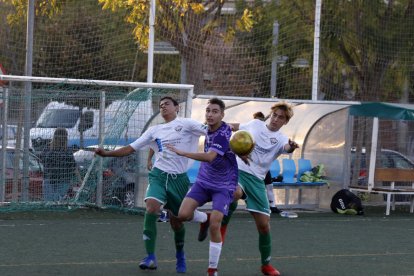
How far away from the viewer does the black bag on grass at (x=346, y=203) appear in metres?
19.7

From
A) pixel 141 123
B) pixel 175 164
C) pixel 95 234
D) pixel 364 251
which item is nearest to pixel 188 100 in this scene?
pixel 141 123

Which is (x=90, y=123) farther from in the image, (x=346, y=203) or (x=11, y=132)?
(x=346, y=203)

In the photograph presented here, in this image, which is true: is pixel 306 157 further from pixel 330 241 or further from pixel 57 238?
pixel 57 238

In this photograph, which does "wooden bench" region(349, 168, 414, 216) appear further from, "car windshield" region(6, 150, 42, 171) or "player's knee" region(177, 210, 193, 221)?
"player's knee" region(177, 210, 193, 221)

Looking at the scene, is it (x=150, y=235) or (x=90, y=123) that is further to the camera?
(x=90, y=123)

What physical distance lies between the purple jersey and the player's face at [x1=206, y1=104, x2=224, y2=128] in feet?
0.38

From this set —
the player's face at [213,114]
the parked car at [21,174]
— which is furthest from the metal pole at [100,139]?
the player's face at [213,114]

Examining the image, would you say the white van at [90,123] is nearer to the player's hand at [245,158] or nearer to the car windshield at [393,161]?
the car windshield at [393,161]

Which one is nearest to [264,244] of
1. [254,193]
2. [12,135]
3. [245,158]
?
[254,193]

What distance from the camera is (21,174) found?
56.3ft

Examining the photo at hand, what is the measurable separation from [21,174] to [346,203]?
6402 mm

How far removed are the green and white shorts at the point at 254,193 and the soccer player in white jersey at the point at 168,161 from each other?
2.17 ft

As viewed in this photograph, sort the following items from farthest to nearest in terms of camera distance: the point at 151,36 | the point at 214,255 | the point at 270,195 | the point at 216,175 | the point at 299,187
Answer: the point at 299,187
the point at 151,36
the point at 270,195
the point at 216,175
the point at 214,255

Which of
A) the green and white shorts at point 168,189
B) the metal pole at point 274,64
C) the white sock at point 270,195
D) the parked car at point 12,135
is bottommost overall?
the white sock at point 270,195
